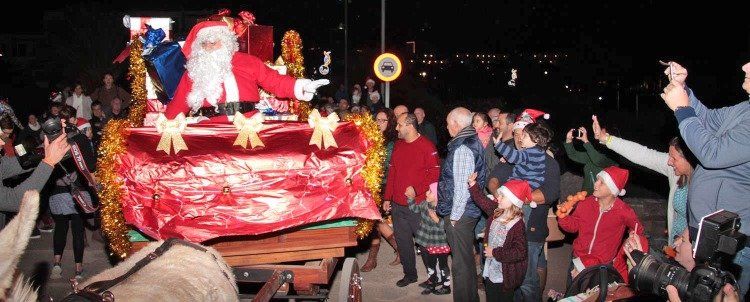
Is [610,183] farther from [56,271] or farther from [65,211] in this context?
[56,271]

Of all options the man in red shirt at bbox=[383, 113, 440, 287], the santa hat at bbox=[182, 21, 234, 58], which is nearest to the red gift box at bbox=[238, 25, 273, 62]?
the santa hat at bbox=[182, 21, 234, 58]

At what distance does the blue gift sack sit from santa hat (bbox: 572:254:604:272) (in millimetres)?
4062

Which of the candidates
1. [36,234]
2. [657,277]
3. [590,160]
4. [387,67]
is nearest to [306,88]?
[657,277]

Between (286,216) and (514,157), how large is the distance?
259 cm

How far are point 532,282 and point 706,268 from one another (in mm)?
3319

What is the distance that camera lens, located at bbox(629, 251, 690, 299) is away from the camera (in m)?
2.95

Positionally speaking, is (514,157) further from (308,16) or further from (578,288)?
(308,16)

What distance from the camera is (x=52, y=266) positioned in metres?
8.30


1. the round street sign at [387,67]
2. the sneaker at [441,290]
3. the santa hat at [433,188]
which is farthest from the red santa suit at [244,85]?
the round street sign at [387,67]

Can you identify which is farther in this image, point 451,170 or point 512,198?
point 451,170

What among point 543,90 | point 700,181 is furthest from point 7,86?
point 700,181

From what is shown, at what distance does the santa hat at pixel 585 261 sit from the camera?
5599 millimetres

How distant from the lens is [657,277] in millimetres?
3035

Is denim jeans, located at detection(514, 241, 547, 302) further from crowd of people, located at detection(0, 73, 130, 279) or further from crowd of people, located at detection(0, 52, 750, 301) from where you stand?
crowd of people, located at detection(0, 73, 130, 279)
